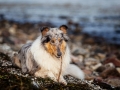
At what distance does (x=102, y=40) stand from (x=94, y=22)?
37.2 feet

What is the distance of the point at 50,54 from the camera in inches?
350

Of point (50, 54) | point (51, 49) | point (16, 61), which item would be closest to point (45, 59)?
point (50, 54)

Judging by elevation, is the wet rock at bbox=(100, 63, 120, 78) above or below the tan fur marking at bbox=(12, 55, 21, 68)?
above

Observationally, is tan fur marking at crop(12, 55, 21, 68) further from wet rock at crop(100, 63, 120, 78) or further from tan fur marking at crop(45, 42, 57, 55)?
wet rock at crop(100, 63, 120, 78)

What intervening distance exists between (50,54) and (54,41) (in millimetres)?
478

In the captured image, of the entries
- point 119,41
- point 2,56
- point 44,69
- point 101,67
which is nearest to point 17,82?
point 44,69

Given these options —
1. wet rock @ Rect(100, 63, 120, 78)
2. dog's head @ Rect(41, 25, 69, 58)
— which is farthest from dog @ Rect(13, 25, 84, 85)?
wet rock @ Rect(100, 63, 120, 78)

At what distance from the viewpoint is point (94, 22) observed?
128 feet

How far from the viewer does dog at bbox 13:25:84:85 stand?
28.5ft

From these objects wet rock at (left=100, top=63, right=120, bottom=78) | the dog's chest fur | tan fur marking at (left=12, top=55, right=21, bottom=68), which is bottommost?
the dog's chest fur

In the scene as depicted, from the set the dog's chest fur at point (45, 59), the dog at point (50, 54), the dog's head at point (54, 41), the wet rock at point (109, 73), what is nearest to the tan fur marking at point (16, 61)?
the dog at point (50, 54)

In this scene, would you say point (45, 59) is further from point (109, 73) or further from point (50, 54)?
point (109, 73)

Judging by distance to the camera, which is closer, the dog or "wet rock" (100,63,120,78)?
the dog

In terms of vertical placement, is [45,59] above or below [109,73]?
below
